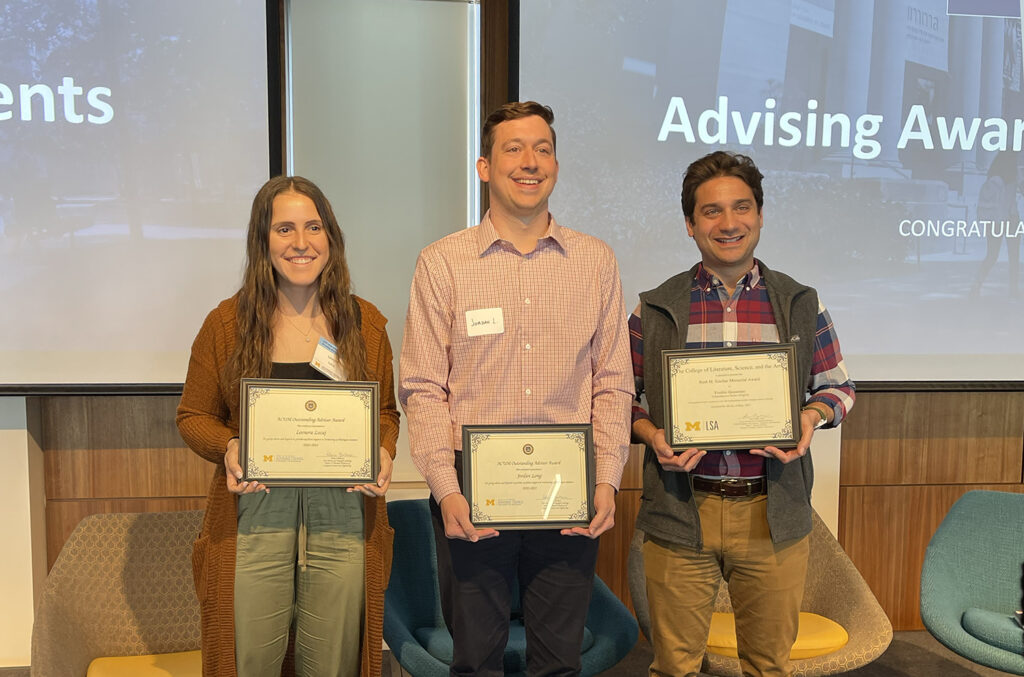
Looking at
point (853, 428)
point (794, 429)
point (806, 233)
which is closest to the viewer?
point (794, 429)

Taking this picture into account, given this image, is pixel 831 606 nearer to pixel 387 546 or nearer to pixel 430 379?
pixel 387 546

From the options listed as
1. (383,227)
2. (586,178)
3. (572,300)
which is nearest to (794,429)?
A: (572,300)

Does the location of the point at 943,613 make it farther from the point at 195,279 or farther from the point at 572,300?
the point at 195,279

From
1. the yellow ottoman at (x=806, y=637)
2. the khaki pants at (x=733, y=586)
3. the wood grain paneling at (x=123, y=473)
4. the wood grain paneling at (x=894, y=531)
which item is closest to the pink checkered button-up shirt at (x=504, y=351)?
the khaki pants at (x=733, y=586)

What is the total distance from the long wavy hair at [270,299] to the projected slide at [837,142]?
1.43m

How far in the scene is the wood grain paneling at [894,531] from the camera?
396 centimetres

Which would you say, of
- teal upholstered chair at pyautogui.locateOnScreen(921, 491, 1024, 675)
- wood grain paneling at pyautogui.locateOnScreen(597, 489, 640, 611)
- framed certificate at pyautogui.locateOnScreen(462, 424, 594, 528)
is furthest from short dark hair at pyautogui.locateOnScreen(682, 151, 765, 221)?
wood grain paneling at pyautogui.locateOnScreen(597, 489, 640, 611)

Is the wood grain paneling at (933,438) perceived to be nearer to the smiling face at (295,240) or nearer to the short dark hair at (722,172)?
the short dark hair at (722,172)

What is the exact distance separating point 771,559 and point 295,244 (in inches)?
60.4

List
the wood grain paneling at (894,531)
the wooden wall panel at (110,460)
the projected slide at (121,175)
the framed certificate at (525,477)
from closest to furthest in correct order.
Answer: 1. the framed certificate at (525,477)
2. the projected slide at (121,175)
3. the wooden wall panel at (110,460)
4. the wood grain paneling at (894,531)

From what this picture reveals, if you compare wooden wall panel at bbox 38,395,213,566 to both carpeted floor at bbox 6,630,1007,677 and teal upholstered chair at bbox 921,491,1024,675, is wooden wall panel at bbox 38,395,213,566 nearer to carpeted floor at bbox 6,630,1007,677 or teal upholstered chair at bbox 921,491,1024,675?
carpeted floor at bbox 6,630,1007,677

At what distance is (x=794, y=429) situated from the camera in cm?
221

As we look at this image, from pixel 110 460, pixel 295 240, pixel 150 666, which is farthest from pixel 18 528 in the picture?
pixel 295 240

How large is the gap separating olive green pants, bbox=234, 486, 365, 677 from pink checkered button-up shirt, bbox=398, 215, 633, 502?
0.29 meters
